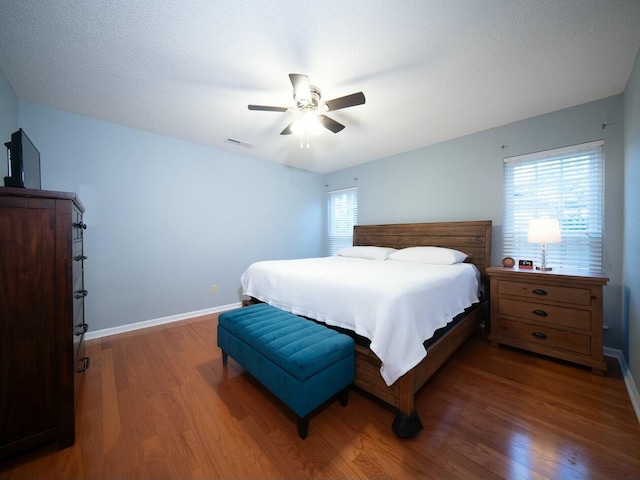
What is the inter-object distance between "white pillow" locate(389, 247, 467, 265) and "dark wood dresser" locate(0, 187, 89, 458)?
303 cm

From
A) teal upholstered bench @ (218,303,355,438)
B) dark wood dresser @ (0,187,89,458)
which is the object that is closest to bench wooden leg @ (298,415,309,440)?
teal upholstered bench @ (218,303,355,438)

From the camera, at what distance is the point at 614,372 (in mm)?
1968

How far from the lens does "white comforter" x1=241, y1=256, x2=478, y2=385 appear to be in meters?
1.39

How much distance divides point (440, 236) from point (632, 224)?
1.62 metres

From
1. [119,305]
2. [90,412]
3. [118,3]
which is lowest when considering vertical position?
[90,412]

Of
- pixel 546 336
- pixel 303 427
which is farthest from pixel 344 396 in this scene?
pixel 546 336

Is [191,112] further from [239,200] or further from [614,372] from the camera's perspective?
[614,372]

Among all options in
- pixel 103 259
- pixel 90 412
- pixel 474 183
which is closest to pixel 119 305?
pixel 103 259

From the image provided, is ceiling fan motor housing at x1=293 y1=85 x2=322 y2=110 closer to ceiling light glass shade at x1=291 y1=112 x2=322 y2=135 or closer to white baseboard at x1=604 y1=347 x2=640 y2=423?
ceiling light glass shade at x1=291 y1=112 x2=322 y2=135

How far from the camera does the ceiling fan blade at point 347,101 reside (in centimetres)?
178

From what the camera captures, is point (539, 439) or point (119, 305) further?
point (119, 305)

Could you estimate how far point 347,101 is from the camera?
6.04ft

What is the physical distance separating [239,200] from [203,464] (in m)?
3.23

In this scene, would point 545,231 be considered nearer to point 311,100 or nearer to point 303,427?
point 311,100
